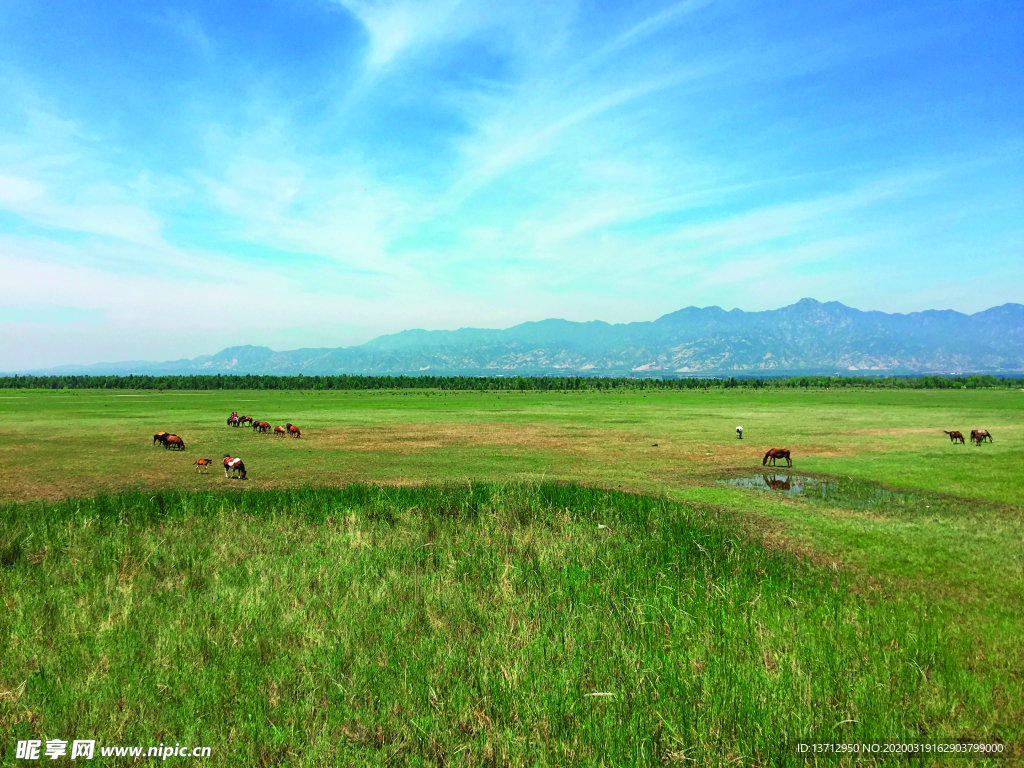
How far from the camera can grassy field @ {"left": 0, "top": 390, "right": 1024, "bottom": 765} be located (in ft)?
14.5

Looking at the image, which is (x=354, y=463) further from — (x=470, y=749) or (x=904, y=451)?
(x=904, y=451)

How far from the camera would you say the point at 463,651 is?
554cm

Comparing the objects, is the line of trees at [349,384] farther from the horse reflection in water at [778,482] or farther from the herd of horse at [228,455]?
the horse reflection in water at [778,482]

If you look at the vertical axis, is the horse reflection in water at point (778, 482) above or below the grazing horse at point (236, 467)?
below

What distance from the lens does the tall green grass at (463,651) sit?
4.34m

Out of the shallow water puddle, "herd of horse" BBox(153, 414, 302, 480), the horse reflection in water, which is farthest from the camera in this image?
"herd of horse" BBox(153, 414, 302, 480)

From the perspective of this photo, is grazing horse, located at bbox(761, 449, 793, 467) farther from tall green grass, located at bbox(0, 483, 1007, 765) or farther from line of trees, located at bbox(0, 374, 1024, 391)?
line of trees, located at bbox(0, 374, 1024, 391)

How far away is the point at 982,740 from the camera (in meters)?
4.40

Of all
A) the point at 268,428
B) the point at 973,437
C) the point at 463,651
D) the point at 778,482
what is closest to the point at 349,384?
the point at 268,428

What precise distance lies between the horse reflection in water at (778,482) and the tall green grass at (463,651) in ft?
28.5

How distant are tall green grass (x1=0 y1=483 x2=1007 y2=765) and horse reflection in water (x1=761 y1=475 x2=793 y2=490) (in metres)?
8.68

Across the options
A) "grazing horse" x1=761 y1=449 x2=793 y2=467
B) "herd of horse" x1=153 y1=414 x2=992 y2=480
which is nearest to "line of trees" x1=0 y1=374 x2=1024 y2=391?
"herd of horse" x1=153 y1=414 x2=992 y2=480

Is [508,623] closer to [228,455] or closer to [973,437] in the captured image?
[228,455]

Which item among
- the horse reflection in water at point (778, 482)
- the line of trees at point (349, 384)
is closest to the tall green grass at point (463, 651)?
the horse reflection in water at point (778, 482)
